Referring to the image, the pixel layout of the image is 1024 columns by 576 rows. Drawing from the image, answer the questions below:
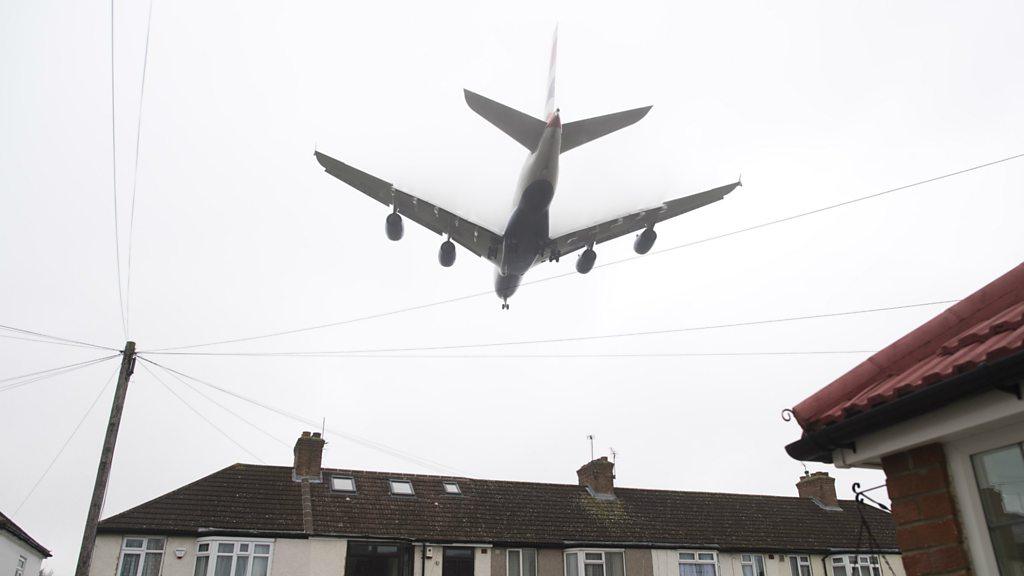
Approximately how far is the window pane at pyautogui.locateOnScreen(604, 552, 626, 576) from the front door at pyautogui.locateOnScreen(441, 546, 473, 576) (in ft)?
13.8

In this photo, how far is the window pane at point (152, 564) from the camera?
18.8 metres

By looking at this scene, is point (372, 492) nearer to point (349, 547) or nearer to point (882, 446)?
point (349, 547)

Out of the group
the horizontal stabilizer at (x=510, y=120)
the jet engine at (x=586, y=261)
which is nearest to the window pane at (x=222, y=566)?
the jet engine at (x=586, y=261)

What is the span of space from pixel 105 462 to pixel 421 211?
1107cm

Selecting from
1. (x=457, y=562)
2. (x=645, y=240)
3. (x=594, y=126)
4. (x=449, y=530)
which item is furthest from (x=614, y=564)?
(x=594, y=126)

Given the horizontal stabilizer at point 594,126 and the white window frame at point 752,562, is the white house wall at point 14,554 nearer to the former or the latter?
the horizontal stabilizer at point 594,126

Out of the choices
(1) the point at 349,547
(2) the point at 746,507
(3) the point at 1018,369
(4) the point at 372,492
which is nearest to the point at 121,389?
(1) the point at 349,547

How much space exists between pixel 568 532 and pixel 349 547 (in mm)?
6782

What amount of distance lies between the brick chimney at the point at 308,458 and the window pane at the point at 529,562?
22.0 feet

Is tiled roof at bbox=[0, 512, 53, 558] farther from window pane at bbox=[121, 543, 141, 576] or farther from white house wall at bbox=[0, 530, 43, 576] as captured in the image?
window pane at bbox=[121, 543, 141, 576]

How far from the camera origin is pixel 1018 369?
12.4 ft

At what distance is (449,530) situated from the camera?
21812 mm

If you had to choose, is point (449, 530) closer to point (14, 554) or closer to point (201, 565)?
point (201, 565)

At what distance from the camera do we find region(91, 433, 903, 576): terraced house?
761 inches
